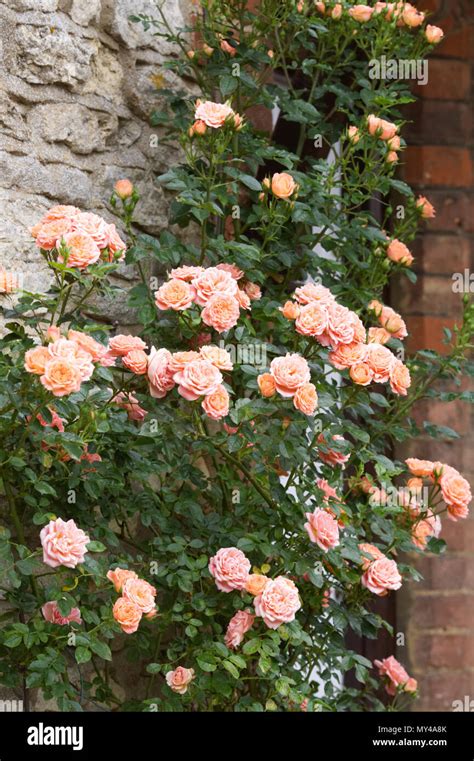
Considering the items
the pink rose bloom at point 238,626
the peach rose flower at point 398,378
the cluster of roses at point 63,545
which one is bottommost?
the pink rose bloom at point 238,626

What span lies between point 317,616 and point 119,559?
0.54 meters

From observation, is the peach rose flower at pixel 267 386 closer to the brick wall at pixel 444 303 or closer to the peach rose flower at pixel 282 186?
the peach rose flower at pixel 282 186

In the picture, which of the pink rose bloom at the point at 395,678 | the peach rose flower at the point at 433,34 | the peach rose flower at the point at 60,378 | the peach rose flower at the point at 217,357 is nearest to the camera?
the peach rose flower at the point at 60,378

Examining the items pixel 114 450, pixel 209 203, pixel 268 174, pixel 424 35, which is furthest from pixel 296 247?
pixel 114 450

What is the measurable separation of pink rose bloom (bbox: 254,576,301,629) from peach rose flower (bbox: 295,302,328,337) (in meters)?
0.47

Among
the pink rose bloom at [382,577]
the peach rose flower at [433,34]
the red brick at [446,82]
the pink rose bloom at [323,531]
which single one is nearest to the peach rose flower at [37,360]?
the pink rose bloom at [323,531]

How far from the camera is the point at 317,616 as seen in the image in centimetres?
Result: 234

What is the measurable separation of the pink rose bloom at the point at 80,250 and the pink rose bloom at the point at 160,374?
0.22m

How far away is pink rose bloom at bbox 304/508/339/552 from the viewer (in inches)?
80.5

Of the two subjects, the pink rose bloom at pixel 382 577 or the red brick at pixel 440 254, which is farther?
the red brick at pixel 440 254

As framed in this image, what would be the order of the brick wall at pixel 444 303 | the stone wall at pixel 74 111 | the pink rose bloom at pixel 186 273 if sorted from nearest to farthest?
the pink rose bloom at pixel 186 273, the stone wall at pixel 74 111, the brick wall at pixel 444 303

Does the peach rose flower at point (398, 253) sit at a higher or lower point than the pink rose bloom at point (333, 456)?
higher

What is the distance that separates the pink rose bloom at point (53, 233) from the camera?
6.24ft

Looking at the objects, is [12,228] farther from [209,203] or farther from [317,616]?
[317,616]
